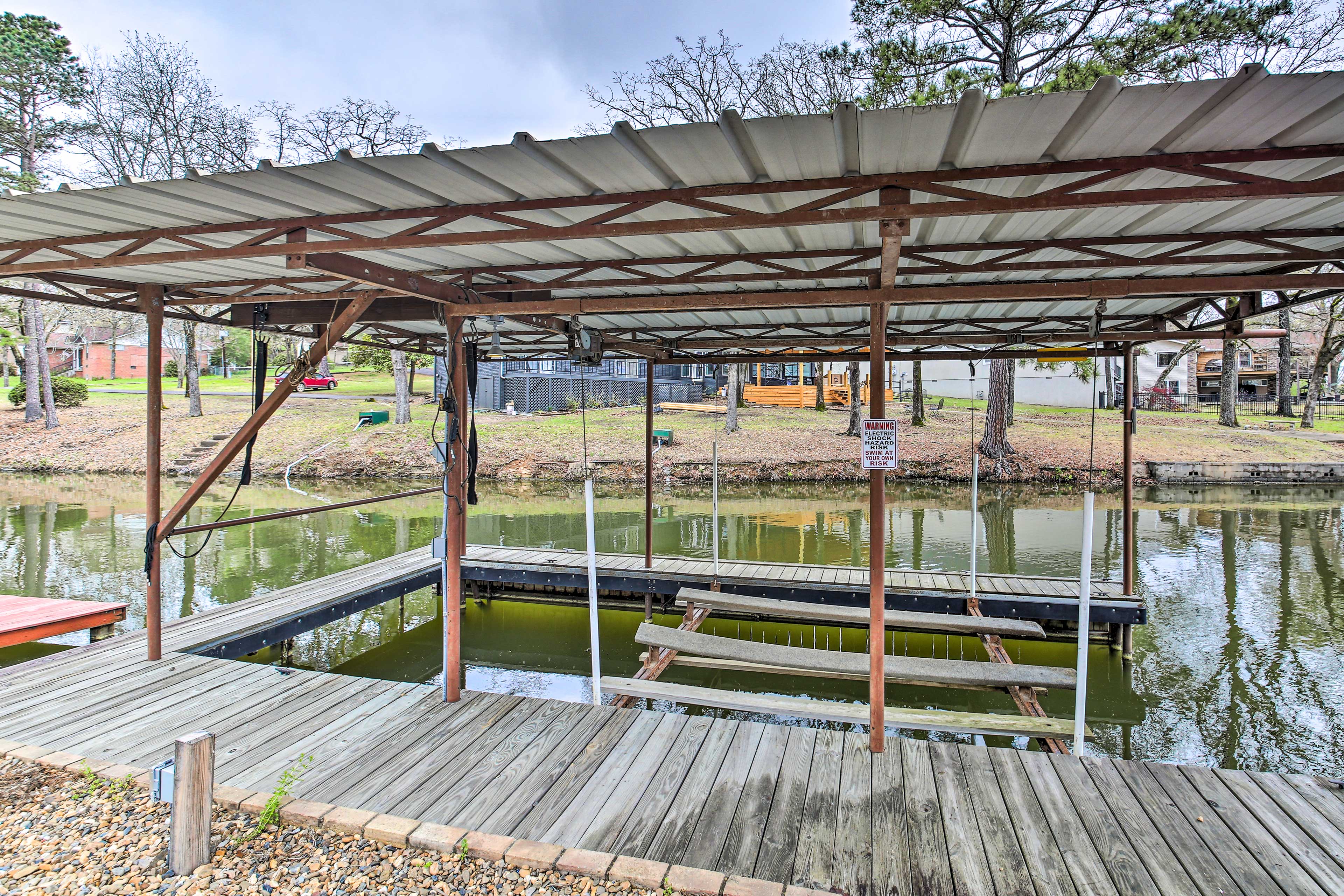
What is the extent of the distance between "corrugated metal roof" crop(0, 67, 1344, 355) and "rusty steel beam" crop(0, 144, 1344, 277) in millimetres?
44

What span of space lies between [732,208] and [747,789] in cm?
283

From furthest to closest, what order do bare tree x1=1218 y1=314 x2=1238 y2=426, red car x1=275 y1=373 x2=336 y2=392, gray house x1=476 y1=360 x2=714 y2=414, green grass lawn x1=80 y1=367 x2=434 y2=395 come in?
green grass lawn x1=80 y1=367 x2=434 y2=395 < gray house x1=476 y1=360 x2=714 y2=414 < bare tree x1=1218 y1=314 x2=1238 y2=426 < red car x1=275 y1=373 x2=336 y2=392

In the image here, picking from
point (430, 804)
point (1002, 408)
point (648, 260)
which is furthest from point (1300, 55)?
point (430, 804)

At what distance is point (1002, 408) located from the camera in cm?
1777

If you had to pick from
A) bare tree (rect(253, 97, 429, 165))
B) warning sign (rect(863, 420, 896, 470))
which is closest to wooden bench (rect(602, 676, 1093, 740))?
warning sign (rect(863, 420, 896, 470))

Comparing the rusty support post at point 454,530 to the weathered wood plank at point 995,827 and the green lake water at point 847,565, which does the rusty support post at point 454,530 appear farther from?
the weathered wood plank at point 995,827

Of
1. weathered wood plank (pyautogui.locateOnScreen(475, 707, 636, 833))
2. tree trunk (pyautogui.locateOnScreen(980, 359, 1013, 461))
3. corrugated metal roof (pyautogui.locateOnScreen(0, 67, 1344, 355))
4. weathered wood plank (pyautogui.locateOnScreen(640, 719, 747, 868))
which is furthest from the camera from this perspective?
tree trunk (pyautogui.locateOnScreen(980, 359, 1013, 461))

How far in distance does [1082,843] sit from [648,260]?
3834mm

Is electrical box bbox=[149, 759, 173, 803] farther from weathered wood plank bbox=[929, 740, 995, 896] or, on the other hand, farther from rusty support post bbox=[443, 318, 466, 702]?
weathered wood plank bbox=[929, 740, 995, 896]

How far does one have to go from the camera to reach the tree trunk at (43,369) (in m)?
21.1

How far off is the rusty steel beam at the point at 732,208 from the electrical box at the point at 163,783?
248 centimetres

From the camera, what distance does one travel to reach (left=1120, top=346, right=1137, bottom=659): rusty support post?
6.45 meters

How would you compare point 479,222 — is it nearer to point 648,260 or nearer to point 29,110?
point 648,260

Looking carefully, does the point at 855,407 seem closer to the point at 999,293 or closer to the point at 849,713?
the point at 999,293
